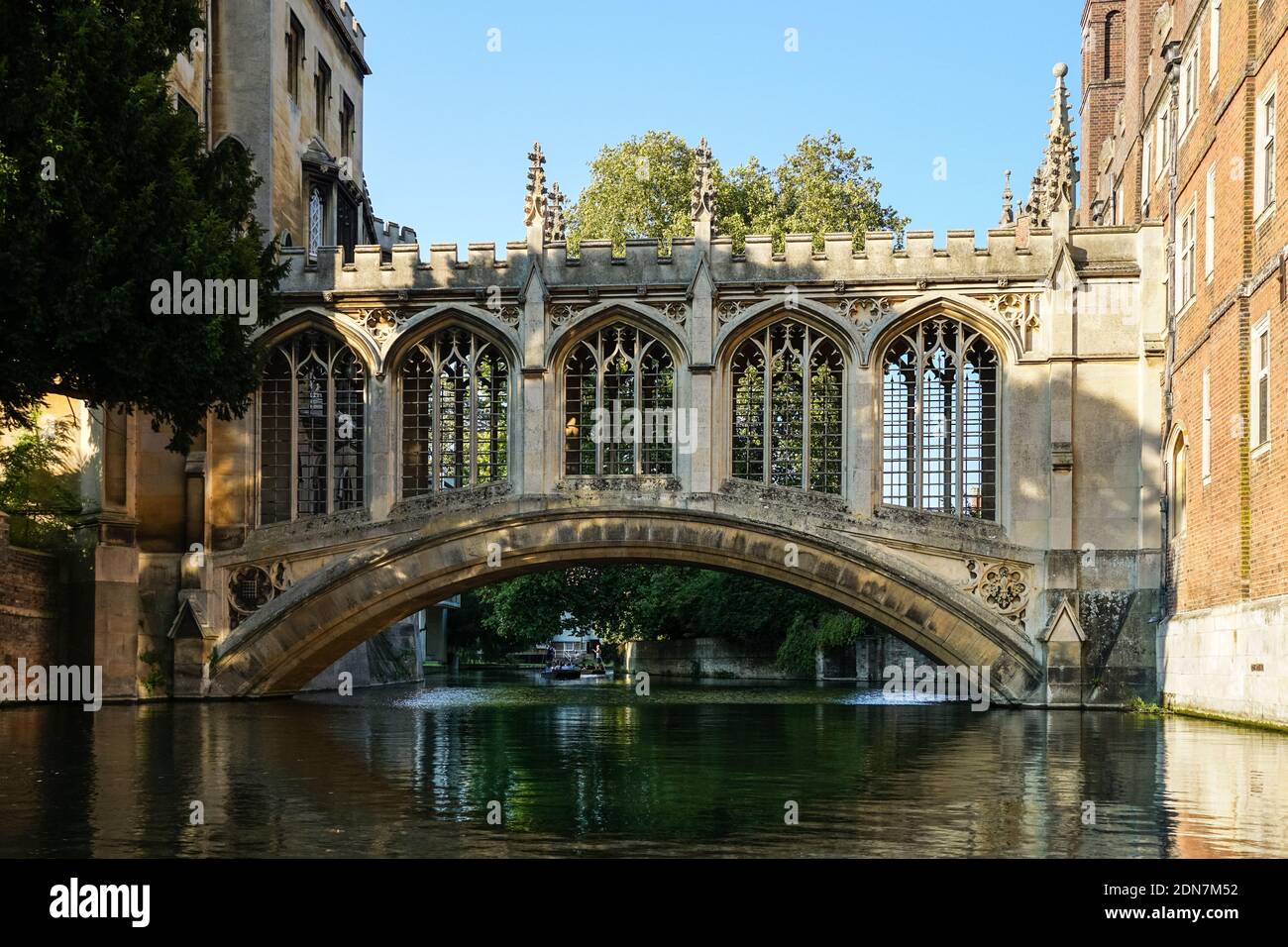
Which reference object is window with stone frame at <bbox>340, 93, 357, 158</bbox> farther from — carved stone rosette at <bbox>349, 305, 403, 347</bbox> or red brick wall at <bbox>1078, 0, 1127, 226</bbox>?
red brick wall at <bbox>1078, 0, 1127, 226</bbox>

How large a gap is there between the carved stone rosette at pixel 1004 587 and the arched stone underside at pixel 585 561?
21 centimetres

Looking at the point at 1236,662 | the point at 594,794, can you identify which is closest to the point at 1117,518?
the point at 1236,662

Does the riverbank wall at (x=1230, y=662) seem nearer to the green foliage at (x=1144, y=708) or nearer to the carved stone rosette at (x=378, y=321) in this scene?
the green foliage at (x=1144, y=708)

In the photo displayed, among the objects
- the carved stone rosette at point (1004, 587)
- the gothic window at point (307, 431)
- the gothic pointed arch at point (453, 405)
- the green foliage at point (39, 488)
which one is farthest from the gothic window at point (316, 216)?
the carved stone rosette at point (1004, 587)

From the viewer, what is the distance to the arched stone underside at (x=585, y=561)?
24297 mm

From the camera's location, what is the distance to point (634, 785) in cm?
1261

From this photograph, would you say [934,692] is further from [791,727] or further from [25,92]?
[25,92]

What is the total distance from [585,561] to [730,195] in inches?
907

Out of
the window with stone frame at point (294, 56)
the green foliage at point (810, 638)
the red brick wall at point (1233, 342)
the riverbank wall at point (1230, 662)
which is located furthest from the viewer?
the green foliage at point (810, 638)

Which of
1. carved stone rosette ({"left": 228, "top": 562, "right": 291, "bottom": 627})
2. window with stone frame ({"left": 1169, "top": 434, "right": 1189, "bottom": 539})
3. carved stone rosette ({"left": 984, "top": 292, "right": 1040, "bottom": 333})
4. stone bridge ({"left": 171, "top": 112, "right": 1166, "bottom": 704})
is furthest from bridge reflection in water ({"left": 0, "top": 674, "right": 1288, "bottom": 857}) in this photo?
carved stone rosette ({"left": 984, "top": 292, "right": 1040, "bottom": 333})

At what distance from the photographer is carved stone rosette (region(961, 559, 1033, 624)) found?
80.0 ft

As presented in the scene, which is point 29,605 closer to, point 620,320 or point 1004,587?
point 620,320

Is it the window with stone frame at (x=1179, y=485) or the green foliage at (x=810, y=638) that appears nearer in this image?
the window with stone frame at (x=1179, y=485)

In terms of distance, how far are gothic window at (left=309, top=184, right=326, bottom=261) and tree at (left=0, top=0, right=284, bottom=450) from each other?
37.3 ft
